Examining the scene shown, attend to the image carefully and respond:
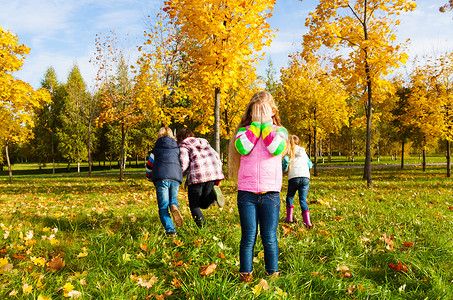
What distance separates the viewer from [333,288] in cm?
282

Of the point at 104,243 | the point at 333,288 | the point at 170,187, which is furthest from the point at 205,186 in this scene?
the point at 333,288

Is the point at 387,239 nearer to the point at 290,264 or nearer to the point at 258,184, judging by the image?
the point at 290,264

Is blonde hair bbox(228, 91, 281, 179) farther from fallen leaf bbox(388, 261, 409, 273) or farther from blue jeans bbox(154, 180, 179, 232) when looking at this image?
fallen leaf bbox(388, 261, 409, 273)

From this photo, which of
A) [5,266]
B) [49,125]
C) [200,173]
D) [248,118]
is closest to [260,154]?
[248,118]

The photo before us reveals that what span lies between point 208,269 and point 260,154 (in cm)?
132

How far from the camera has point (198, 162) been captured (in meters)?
4.65

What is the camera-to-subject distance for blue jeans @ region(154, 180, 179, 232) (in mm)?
4318

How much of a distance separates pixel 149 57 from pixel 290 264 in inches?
507

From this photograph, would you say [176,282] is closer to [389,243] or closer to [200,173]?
[200,173]

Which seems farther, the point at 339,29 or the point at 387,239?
the point at 339,29

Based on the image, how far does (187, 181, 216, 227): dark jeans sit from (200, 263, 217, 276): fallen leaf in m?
1.47

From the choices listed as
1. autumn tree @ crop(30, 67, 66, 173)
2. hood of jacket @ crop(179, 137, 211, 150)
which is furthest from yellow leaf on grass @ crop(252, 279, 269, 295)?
autumn tree @ crop(30, 67, 66, 173)

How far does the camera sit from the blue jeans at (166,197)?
432 cm

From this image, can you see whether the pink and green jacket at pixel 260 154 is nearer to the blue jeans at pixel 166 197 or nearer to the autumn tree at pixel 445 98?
the blue jeans at pixel 166 197
